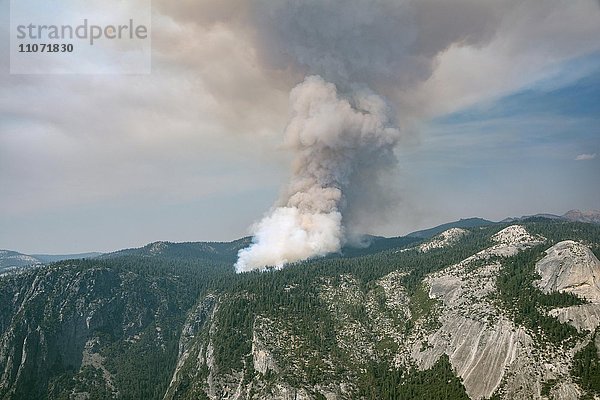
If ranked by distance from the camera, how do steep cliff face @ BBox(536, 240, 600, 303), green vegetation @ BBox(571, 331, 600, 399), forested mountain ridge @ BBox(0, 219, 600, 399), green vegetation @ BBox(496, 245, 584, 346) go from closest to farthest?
green vegetation @ BBox(571, 331, 600, 399), forested mountain ridge @ BBox(0, 219, 600, 399), green vegetation @ BBox(496, 245, 584, 346), steep cliff face @ BBox(536, 240, 600, 303)

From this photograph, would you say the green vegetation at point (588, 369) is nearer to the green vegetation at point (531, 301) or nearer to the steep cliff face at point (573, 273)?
the green vegetation at point (531, 301)

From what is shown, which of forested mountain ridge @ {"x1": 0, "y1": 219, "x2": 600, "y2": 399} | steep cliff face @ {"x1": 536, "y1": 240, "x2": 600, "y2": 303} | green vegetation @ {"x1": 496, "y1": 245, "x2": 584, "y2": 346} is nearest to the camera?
forested mountain ridge @ {"x1": 0, "y1": 219, "x2": 600, "y2": 399}

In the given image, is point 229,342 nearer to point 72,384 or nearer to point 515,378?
point 72,384

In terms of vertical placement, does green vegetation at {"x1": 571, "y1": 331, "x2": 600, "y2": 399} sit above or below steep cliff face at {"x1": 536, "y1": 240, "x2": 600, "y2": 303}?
below

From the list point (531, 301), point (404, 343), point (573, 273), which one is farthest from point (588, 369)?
point (404, 343)

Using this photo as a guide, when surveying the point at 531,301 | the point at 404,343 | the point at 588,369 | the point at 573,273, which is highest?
the point at 573,273

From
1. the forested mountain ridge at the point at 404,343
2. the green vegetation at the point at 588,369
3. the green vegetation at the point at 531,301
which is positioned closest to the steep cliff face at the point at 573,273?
the forested mountain ridge at the point at 404,343

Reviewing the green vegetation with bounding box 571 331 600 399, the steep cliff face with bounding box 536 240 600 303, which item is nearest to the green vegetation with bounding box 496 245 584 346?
the steep cliff face with bounding box 536 240 600 303

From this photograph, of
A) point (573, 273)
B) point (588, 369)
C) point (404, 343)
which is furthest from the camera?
point (404, 343)

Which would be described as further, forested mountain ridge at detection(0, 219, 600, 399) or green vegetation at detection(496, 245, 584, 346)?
green vegetation at detection(496, 245, 584, 346)

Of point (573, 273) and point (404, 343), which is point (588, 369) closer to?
point (573, 273)

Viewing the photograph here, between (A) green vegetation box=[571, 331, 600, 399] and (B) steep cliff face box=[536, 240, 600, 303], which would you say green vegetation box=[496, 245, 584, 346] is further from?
(A) green vegetation box=[571, 331, 600, 399]
